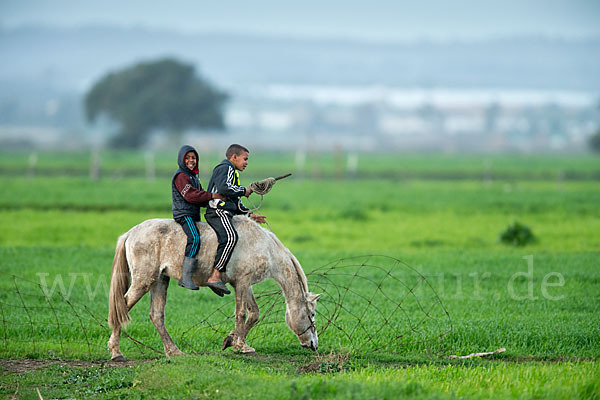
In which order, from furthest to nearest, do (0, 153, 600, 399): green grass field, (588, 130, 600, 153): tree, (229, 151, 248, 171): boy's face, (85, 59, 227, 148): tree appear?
(85, 59, 227, 148): tree, (588, 130, 600, 153): tree, (229, 151, 248, 171): boy's face, (0, 153, 600, 399): green grass field

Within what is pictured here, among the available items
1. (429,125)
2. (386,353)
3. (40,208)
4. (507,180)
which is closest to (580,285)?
(386,353)

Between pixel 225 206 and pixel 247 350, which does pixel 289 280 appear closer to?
pixel 247 350

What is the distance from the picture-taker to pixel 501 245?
21.3 meters

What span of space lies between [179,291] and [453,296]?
5546 millimetres

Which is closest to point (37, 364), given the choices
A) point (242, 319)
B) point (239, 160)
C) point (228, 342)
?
point (228, 342)

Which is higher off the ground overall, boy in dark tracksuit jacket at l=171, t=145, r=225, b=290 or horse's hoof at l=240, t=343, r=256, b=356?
boy in dark tracksuit jacket at l=171, t=145, r=225, b=290

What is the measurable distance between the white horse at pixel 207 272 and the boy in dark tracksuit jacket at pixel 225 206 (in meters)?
0.16

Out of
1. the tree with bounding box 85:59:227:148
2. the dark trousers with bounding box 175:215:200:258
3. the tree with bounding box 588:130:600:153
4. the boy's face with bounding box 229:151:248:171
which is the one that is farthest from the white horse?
the tree with bounding box 588:130:600:153

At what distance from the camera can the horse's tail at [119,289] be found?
10297mm

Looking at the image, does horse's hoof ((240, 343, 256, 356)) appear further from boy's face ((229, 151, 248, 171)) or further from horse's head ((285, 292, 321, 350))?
boy's face ((229, 151, 248, 171))

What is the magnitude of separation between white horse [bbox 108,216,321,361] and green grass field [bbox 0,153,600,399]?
0.43 meters

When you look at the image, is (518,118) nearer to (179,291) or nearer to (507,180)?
(507,180)

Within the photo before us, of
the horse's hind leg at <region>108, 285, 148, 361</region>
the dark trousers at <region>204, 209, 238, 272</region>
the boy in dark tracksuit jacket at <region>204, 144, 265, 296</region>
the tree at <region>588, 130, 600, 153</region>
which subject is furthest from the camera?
the tree at <region>588, 130, 600, 153</region>

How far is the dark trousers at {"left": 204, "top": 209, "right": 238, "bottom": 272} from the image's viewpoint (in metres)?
9.93
